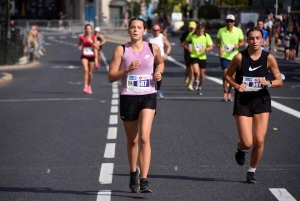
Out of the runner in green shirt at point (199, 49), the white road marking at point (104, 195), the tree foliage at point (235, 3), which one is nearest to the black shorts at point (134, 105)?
the white road marking at point (104, 195)

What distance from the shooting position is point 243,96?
8758 mm

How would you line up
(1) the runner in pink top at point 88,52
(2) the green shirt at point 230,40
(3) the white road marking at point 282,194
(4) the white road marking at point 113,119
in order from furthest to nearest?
(1) the runner in pink top at point 88,52 < (2) the green shirt at point 230,40 < (4) the white road marking at point 113,119 < (3) the white road marking at point 282,194

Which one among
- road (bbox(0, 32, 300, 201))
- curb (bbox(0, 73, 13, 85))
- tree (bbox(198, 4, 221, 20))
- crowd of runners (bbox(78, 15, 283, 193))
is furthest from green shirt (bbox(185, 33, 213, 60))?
tree (bbox(198, 4, 221, 20))

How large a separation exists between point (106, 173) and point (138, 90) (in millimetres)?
1521

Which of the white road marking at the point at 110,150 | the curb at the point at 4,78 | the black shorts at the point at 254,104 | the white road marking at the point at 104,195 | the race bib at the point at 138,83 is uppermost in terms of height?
the race bib at the point at 138,83

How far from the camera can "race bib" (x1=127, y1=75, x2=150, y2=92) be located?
818 cm

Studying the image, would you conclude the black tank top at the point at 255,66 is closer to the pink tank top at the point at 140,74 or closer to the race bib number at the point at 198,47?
the pink tank top at the point at 140,74

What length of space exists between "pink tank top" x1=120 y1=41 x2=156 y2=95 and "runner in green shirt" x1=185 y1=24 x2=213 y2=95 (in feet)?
36.2

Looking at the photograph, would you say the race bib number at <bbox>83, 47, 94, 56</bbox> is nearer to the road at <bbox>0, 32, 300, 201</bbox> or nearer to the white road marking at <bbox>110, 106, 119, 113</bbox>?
the road at <bbox>0, 32, 300, 201</bbox>

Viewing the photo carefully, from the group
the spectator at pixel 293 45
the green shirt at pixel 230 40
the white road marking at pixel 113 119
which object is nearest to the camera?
the white road marking at pixel 113 119

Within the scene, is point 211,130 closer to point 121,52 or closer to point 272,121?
point 272,121

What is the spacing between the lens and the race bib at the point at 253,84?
28.3 feet

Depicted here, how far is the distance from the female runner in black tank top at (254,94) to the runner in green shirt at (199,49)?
10.5 meters

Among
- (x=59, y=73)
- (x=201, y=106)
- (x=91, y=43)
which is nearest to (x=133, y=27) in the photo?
(x=201, y=106)
